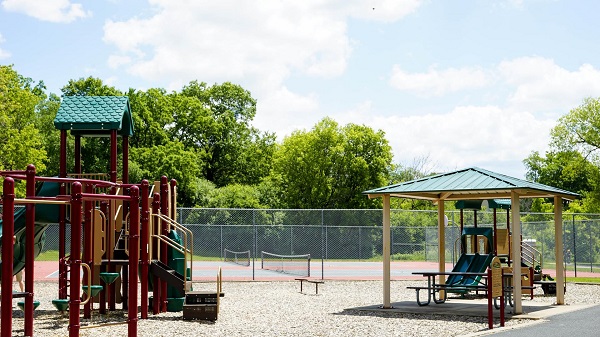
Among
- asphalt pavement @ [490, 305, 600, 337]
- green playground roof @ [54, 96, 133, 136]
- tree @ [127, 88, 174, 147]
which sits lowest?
asphalt pavement @ [490, 305, 600, 337]

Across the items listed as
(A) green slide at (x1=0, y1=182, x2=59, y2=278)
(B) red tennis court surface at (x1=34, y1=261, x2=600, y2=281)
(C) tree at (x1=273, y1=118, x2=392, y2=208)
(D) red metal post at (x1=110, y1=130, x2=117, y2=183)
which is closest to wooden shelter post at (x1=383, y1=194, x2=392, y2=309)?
(D) red metal post at (x1=110, y1=130, x2=117, y2=183)

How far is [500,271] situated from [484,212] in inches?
844

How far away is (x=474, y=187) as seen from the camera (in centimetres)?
1688

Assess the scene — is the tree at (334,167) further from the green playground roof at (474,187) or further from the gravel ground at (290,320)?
the green playground roof at (474,187)

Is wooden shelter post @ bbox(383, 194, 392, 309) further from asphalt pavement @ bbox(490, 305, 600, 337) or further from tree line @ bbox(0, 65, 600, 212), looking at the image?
tree line @ bbox(0, 65, 600, 212)

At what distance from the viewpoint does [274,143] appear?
70750mm

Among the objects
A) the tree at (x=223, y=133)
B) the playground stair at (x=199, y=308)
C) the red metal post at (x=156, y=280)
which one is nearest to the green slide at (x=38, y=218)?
the red metal post at (x=156, y=280)

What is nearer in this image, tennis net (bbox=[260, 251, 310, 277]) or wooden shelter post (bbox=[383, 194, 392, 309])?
wooden shelter post (bbox=[383, 194, 392, 309])

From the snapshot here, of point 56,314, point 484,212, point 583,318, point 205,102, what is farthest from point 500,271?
point 205,102

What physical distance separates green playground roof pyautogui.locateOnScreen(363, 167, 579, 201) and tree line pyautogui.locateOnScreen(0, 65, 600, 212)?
104 ft

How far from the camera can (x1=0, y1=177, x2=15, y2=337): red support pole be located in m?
11.0

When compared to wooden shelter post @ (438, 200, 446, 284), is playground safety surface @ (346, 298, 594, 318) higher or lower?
lower

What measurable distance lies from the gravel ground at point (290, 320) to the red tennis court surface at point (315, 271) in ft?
21.2

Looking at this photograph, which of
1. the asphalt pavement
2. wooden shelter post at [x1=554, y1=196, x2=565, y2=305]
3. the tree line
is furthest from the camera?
the tree line
